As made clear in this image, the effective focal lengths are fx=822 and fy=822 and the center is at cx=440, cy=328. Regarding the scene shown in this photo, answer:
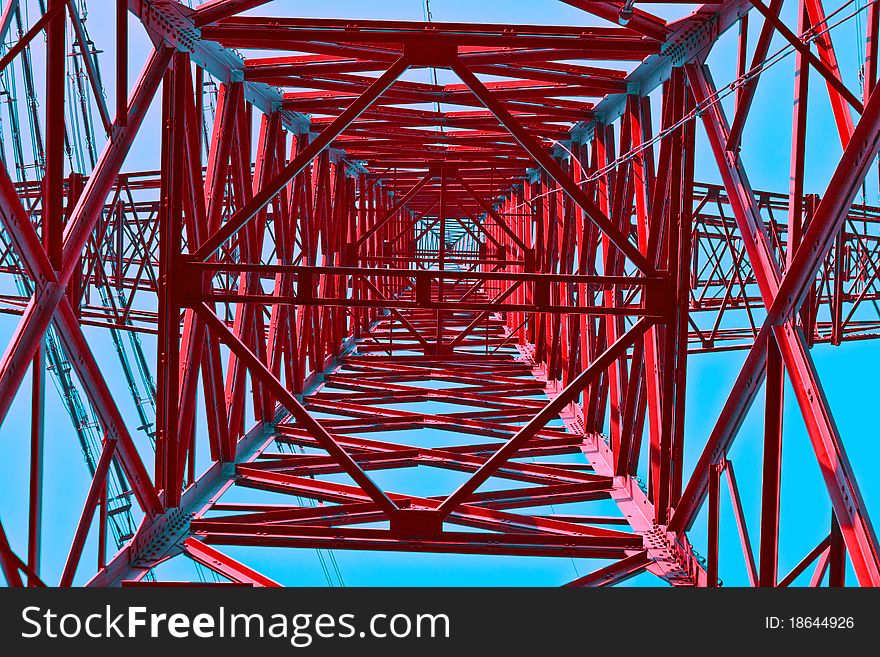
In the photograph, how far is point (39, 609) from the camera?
5023mm

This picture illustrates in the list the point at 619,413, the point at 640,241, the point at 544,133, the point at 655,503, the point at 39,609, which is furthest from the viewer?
the point at 544,133

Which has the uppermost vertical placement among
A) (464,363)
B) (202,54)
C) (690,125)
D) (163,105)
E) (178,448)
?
(202,54)

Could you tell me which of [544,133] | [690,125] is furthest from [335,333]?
[690,125]

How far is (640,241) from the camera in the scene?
9992mm

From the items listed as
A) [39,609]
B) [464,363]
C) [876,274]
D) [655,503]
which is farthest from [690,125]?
[876,274]

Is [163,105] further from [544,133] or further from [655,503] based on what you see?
[544,133]

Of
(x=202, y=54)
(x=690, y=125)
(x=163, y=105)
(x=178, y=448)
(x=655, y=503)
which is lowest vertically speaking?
(x=655, y=503)

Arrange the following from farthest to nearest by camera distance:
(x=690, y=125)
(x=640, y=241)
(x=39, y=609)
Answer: (x=640, y=241) → (x=690, y=125) → (x=39, y=609)

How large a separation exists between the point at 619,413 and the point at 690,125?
4356 millimetres

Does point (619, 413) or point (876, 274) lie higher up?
point (876, 274)

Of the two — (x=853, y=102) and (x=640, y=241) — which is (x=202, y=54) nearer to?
(x=640, y=241)

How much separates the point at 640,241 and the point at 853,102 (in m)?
4.39

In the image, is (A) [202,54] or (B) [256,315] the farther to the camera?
(B) [256,315]

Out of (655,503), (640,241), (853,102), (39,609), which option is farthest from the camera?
(640,241)
